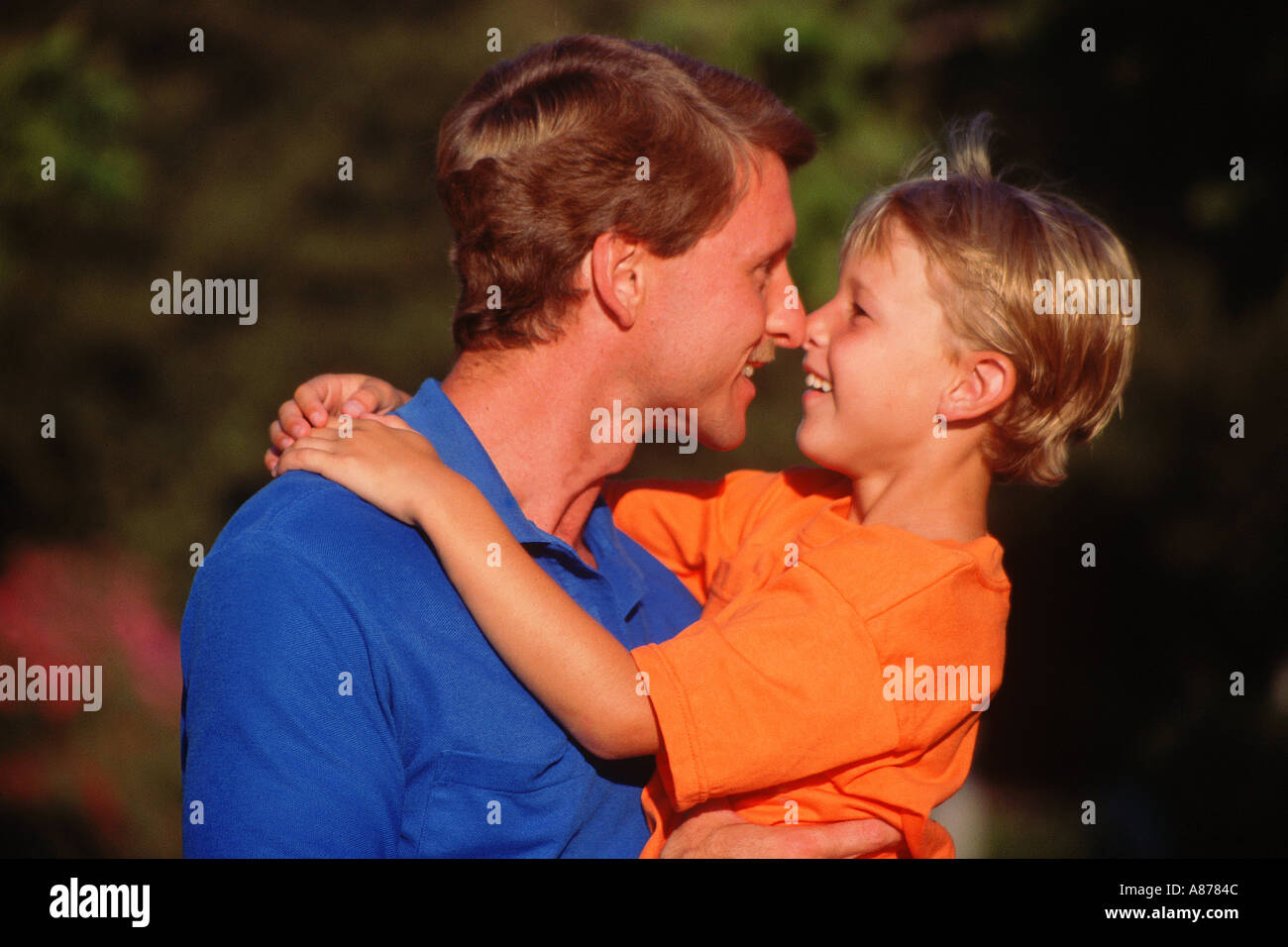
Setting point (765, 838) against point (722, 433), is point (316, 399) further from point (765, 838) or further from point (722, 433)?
point (765, 838)

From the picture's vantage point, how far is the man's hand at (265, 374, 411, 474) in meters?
2.11

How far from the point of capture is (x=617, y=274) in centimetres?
208

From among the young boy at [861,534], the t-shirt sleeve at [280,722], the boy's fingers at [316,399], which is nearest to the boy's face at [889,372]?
the young boy at [861,534]

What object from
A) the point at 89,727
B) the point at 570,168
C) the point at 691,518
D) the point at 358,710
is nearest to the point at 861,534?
the point at 691,518

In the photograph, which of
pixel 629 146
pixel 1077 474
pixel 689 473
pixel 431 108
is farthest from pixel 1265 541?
pixel 431 108

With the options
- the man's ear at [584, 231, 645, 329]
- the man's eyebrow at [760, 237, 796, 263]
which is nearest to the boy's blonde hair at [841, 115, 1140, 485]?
the man's eyebrow at [760, 237, 796, 263]

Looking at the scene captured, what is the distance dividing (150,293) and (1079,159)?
4.39 meters

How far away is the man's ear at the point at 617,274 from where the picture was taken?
205 cm

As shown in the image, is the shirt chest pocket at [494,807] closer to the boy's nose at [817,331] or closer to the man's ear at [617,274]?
the man's ear at [617,274]

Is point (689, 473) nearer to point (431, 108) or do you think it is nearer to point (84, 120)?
point (431, 108)

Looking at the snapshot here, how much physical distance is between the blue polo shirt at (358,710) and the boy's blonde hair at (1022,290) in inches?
36.2

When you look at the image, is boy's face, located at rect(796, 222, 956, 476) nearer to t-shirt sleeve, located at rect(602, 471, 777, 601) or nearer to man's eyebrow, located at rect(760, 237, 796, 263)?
man's eyebrow, located at rect(760, 237, 796, 263)

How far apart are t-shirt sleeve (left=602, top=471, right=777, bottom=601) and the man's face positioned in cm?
26

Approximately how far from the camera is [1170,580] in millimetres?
4219
